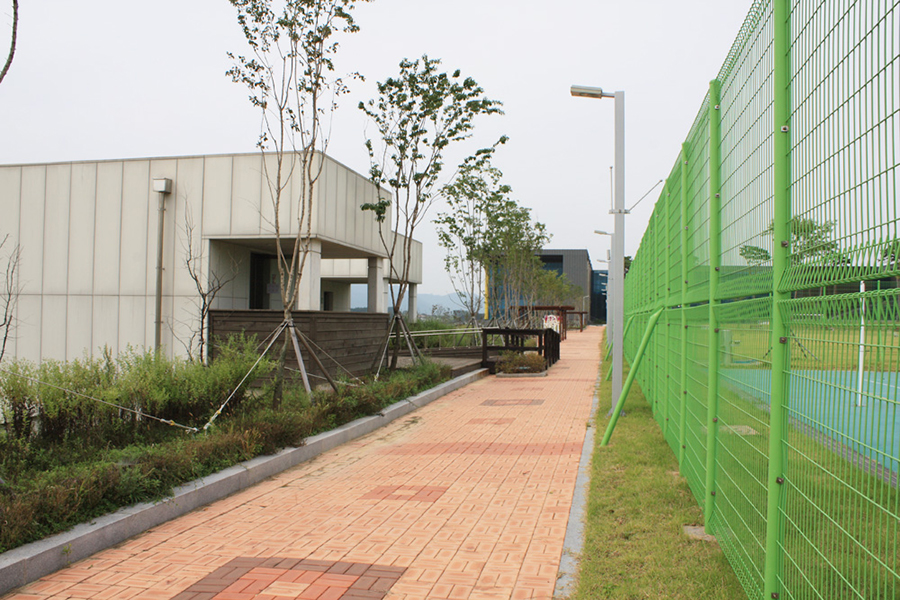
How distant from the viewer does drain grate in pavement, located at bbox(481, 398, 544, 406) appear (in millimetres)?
12859

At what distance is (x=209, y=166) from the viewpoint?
15.9m

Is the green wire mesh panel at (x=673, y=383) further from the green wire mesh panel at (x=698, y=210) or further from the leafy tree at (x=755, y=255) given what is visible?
the leafy tree at (x=755, y=255)

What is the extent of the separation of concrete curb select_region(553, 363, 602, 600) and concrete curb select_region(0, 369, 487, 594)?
294cm

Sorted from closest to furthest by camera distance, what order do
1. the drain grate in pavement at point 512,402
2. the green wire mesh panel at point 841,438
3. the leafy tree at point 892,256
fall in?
the leafy tree at point 892,256 → the green wire mesh panel at point 841,438 → the drain grate in pavement at point 512,402

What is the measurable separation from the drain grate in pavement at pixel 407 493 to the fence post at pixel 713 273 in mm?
2447

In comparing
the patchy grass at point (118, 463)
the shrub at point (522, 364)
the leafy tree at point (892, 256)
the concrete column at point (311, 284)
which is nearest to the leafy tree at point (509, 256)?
the shrub at point (522, 364)

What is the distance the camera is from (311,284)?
51.1 ft

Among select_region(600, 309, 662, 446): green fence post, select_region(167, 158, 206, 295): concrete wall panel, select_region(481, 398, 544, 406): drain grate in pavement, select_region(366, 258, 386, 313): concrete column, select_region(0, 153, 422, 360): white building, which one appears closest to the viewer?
select_region(600, 309, 662, 446): green fence post

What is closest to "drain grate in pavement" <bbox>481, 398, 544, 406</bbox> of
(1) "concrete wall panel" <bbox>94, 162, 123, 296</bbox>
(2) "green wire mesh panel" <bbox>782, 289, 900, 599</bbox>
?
(1) "concrete wall panel" <bbox>94, 162, 123, 296</bbox>

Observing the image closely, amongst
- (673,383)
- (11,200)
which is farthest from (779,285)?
(11,200)

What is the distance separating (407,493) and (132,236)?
1239cm

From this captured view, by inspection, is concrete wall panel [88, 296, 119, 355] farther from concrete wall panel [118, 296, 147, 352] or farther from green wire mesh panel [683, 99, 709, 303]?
green wire mesh panel [683, 99, 709, 303]

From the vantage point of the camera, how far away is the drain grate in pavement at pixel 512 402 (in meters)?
12.9

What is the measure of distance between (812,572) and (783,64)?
2027mm
